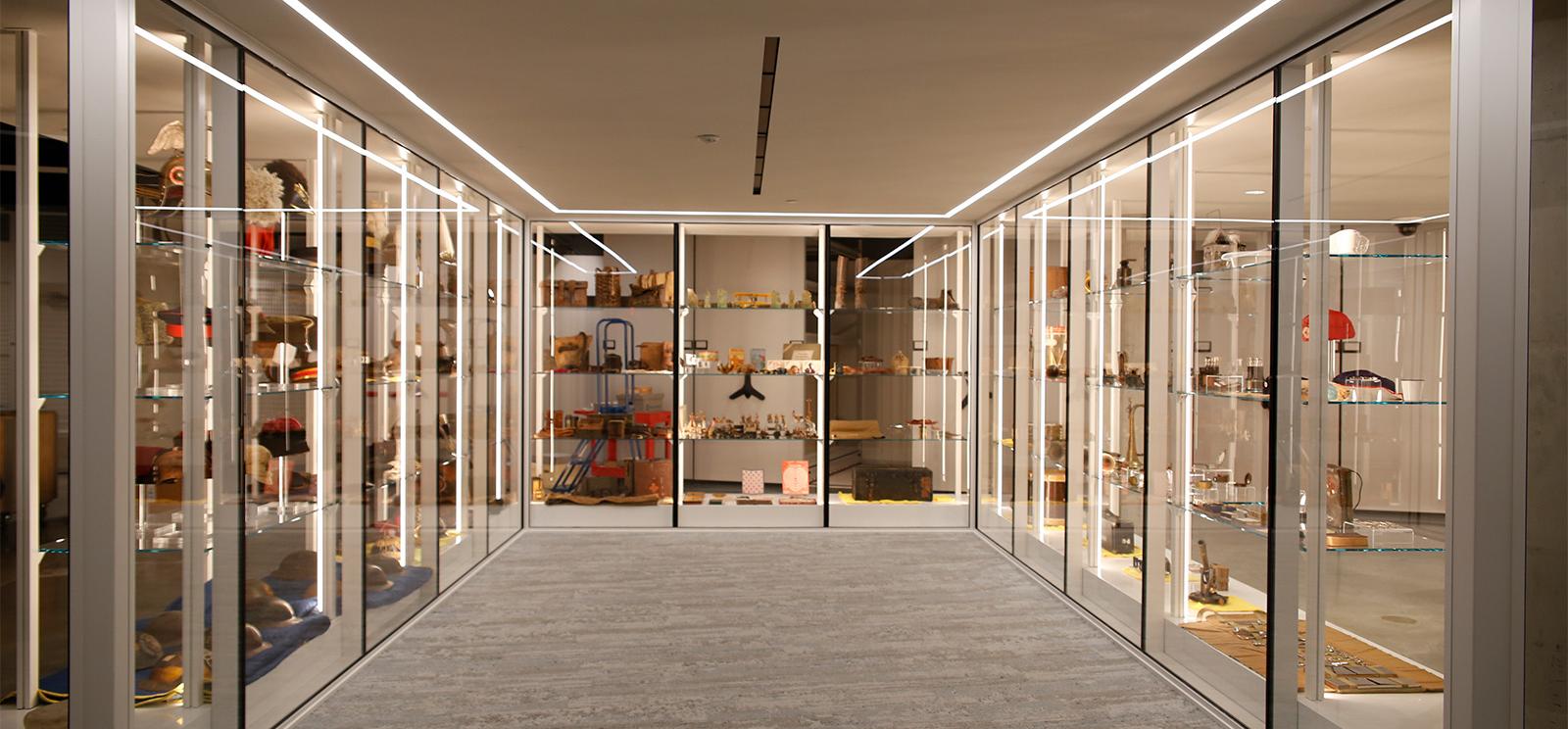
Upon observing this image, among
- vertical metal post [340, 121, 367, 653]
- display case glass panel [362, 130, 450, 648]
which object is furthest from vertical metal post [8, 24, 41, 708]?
display case glass panel [362, 130, 450, 648]

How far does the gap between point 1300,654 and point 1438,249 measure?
4.78 ft

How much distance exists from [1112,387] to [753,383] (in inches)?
154

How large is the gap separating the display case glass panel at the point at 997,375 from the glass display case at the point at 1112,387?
1197 millimetres

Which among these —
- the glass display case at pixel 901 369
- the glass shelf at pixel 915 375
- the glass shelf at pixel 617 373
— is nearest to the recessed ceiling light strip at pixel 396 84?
the glass shelf at pixel 617 373

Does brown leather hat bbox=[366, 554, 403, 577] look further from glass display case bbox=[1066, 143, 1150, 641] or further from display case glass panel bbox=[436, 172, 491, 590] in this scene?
glass display case bbox=[1066, 143, 1150, 641]

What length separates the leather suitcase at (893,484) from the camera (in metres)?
7.39

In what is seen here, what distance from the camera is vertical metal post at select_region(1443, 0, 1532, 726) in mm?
2115

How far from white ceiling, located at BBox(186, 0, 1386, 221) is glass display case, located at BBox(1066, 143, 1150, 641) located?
0.94 feet

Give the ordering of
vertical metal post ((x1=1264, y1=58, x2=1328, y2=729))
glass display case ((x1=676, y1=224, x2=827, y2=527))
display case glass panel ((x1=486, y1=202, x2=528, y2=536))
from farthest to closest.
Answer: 1. glass display case ((x1=676, y1=224, x2=827, y2=527))
2. display case glass panel ((x1=486, y1=202, x2=528, y2=536))
3. vertical metal post ((x1=1264, y1=58, x2=1328, y2=729))

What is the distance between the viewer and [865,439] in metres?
7.46

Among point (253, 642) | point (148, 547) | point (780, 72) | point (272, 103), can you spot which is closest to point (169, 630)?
point (148, 547)

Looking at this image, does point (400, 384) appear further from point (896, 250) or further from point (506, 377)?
point (896, 250)

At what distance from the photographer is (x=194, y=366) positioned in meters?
2.80

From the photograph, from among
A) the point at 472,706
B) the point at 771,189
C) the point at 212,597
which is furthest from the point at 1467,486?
the point at 771,189
